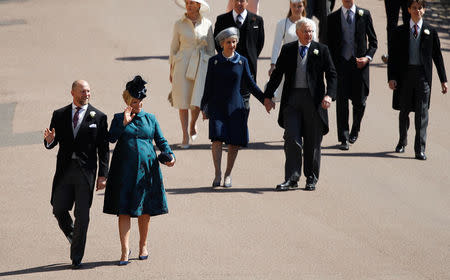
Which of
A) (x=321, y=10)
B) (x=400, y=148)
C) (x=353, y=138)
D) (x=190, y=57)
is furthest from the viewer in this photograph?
(x=321, y=10)

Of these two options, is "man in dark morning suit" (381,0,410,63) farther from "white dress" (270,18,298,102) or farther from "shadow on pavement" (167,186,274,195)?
"shadow on pavement" (167,186,274,195)

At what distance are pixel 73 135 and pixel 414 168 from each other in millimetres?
5493

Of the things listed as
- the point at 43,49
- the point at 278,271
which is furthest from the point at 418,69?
the point at 43,49

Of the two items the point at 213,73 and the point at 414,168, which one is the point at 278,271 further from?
the point at 414,168

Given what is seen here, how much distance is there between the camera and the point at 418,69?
14.6 meters

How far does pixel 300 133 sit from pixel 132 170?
344 cm

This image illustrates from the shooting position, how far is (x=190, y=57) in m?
14.6

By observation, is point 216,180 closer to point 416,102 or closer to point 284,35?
point 284,35

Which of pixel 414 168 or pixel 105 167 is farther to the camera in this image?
pixel 414 168

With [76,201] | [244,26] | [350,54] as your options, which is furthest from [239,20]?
[76,201]

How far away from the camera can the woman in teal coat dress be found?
33.0ft

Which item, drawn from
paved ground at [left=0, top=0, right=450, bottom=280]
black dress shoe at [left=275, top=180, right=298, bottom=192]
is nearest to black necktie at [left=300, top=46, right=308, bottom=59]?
black dress shoe at [left=275, top=180, right=298, bottom=192]

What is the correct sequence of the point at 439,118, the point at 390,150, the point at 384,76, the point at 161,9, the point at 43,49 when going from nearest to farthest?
the point at 390,150 < the point at 439,118 < the point at 384,76 < the point at 43,49 < the point at 161,9

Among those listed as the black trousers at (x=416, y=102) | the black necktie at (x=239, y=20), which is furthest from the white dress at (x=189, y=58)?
the black trousers at (x=416, y=102)
